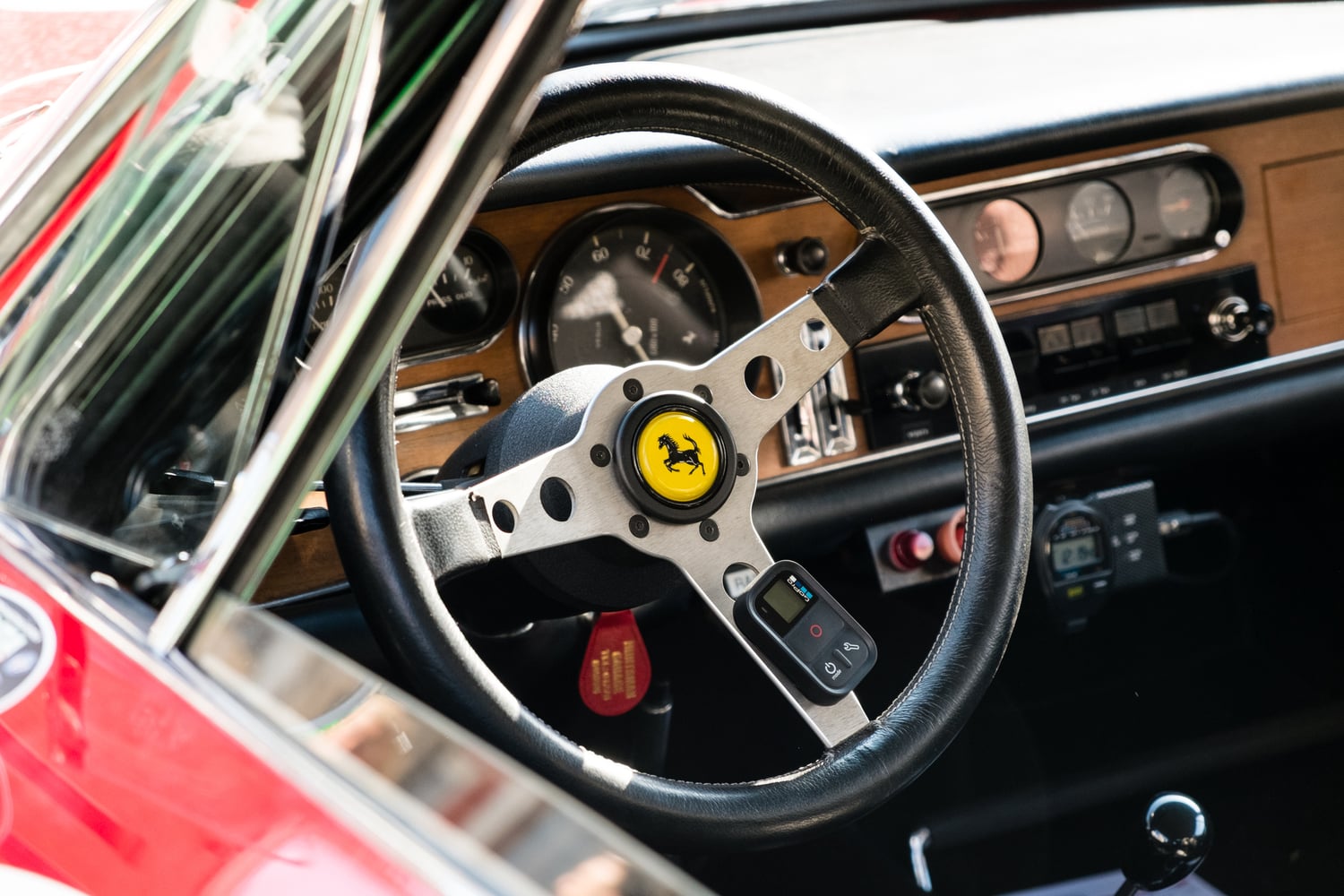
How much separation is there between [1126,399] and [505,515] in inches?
44.8

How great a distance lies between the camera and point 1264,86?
1866mm

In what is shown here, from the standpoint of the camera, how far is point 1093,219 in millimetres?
1891

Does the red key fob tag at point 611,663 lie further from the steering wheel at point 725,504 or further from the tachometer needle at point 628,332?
the tachometer needle at point 628,332

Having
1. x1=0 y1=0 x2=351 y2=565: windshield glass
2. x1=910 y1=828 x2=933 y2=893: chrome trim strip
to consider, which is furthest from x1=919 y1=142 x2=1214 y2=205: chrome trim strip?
x1=0 y1=0 x2=351 y2=565: windshield glass

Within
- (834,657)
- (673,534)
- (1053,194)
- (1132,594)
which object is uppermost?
(1053,194)

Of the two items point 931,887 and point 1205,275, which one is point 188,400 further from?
point 1205,275

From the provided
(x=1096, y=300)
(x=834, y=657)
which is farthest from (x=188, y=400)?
(x=1096, y=300)

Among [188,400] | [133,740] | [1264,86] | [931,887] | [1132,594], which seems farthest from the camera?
[1132,594]

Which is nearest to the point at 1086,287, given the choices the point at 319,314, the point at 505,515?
the point at 505,515

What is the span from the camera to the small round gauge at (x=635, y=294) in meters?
1.54

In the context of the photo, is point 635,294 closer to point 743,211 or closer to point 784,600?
point 743,211

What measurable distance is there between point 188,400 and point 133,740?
0.21m

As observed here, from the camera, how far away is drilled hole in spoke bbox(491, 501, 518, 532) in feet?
3.46

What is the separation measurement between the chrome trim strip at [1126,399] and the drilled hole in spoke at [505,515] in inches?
24.9
